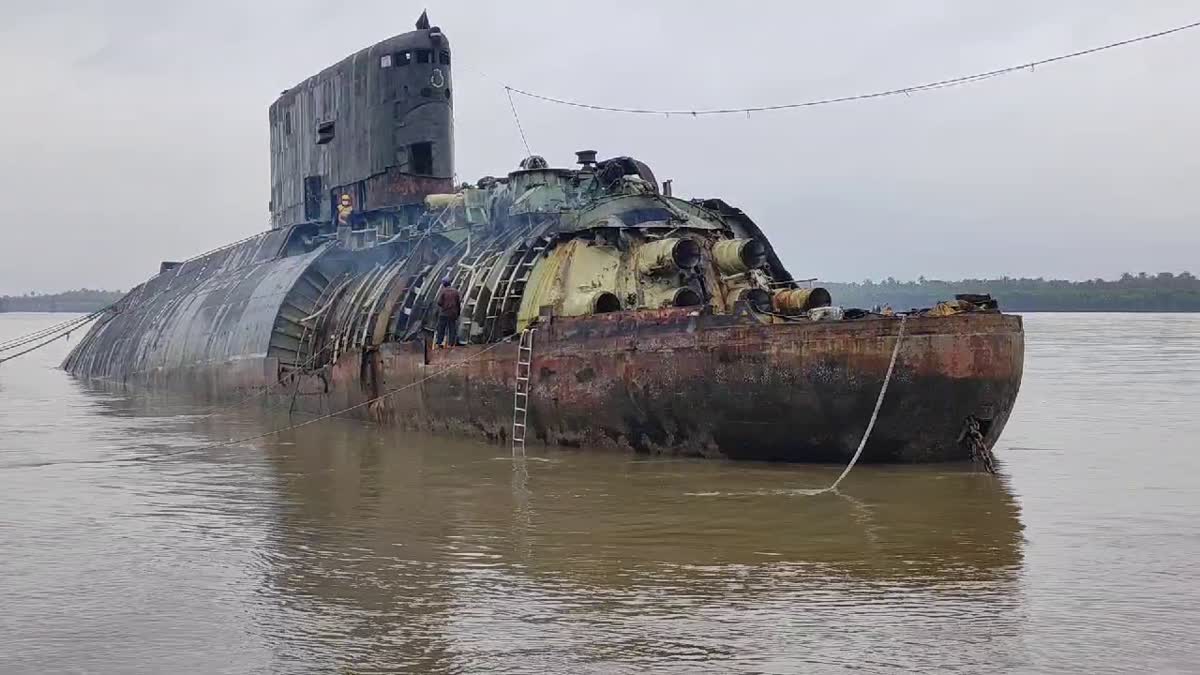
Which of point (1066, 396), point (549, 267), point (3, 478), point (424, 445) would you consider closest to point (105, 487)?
point (3, 478)

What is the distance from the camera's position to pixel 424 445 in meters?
19.3

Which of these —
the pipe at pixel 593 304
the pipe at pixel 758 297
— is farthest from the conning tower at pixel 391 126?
the pipe at pixel 758 297

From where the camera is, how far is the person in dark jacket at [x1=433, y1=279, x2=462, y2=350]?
64.2 feet

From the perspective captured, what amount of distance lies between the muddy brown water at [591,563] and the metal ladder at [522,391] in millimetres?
508

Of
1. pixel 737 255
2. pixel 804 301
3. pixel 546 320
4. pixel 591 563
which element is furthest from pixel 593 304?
pixel 591 563

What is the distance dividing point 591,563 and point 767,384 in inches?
211

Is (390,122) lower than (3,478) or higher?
higher

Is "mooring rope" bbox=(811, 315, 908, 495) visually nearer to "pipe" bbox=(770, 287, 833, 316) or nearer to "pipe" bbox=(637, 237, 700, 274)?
"pipe" bbox=(770, 287, 833, 316)

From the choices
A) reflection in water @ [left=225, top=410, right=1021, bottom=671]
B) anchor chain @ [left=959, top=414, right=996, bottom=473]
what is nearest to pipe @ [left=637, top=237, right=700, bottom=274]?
reflection in water @ [left=225, top=410, right=1021, bottom=671]

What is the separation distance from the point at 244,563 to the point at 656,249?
30.0 ft

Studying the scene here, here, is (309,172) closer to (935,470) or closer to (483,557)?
(935,470)

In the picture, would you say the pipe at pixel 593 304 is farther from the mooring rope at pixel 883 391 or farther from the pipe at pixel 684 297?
the mooring rope at pixel 883 391

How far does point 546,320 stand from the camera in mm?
17656

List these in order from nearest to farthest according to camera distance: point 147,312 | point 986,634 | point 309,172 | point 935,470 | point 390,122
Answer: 1. point 986,634
2. point 935,470
3. point 390,122
4. point 309,172
5. point 147,312
